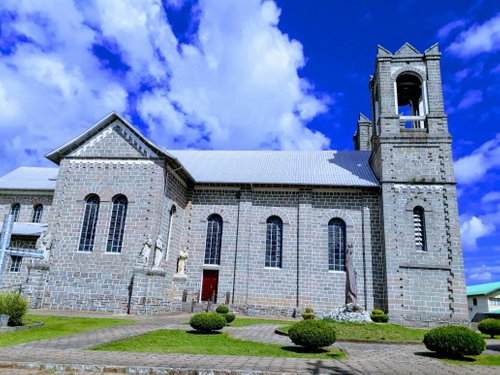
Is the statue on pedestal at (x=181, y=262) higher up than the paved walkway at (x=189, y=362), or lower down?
higher up

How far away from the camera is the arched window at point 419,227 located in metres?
23.1

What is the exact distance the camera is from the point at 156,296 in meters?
21.1

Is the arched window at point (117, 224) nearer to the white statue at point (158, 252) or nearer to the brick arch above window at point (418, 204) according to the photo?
the white statue at point (158, 252)

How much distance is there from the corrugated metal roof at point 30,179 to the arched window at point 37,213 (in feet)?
4.62

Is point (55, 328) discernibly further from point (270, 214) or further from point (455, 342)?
point (270, 214)

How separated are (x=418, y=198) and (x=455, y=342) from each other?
46.2 ft

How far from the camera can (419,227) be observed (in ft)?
77.1

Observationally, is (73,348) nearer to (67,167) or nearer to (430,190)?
(67,167)

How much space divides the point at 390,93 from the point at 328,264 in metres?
12.8

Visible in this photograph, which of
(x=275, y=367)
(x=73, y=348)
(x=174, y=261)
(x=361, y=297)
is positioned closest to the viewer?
(x=275, y=367)

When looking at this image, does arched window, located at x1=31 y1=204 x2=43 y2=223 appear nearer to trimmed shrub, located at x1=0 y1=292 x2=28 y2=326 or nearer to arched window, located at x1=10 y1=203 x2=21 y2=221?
arched window, located at x1=10 y1=203 x2=21 y2=221

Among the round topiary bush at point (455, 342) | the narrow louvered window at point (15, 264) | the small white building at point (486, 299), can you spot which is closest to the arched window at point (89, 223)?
the narrow louvered window at point (15, 264)

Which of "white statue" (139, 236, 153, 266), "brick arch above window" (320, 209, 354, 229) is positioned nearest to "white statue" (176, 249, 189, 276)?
"white statue" (139, 236, 153, 266)

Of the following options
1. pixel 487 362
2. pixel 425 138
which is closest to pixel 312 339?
pixel 487 362
